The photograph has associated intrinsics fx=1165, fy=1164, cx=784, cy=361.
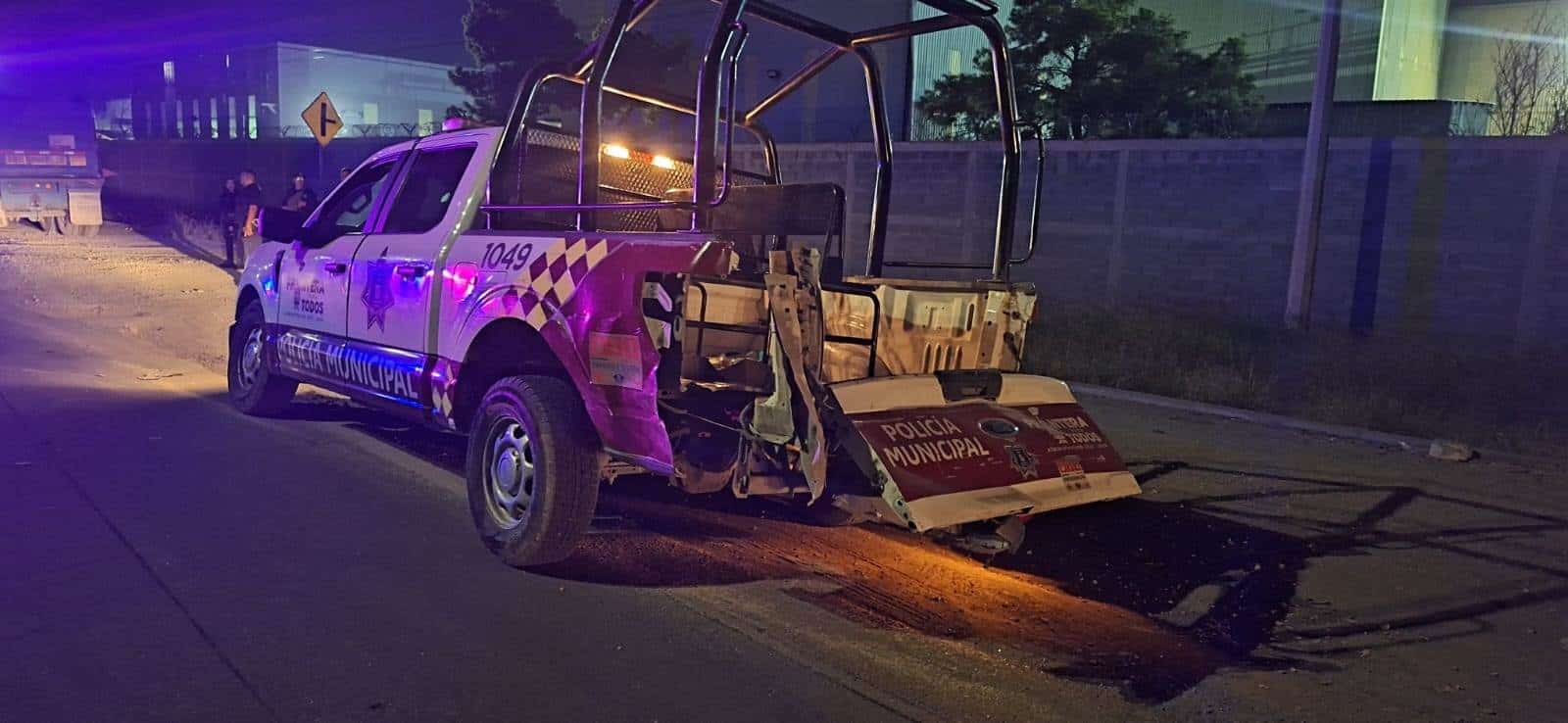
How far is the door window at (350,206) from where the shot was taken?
22.5 ft

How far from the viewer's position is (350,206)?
23.5ft

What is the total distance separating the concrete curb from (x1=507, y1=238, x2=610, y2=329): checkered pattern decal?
6.25 m

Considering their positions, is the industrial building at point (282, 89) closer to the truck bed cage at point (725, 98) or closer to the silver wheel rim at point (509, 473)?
the truck bed cage at point (725, 98)

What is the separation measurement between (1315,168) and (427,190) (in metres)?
10.2

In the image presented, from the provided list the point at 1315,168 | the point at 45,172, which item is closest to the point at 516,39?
the point at 45,172

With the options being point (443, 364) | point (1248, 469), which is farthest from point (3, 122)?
point (1248, 469)

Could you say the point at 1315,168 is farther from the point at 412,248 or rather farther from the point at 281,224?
the point at 281,224

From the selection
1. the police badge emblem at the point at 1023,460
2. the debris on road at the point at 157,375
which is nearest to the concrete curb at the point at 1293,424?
the police badge emblem at the point at 1023,460

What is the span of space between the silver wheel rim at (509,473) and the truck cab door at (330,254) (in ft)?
6.35

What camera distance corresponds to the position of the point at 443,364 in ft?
18.7

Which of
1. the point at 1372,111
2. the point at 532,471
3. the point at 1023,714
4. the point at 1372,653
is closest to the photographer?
the point at 1023,714

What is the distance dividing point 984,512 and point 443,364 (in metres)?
2.75

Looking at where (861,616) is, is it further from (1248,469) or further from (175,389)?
(175,389)

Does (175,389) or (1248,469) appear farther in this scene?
(175,389)
